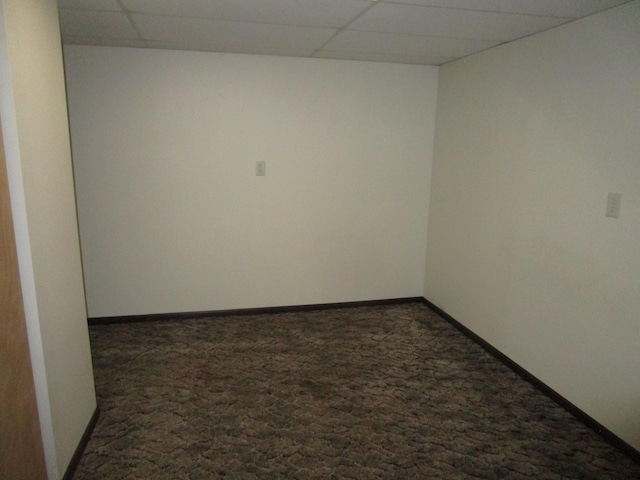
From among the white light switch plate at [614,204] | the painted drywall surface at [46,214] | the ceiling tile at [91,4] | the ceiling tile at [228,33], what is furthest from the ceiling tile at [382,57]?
the painted drywall surface at [46,214]

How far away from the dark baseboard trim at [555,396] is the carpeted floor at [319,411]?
39 millimetres

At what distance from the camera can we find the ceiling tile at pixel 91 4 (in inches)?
81.1

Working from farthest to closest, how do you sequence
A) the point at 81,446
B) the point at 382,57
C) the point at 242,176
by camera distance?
the point at 242,176 → the point at 382,57 → the point at 81,446

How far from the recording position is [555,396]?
2.48m

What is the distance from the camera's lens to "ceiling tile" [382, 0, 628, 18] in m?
1.96

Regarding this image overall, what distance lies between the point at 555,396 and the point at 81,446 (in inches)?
105

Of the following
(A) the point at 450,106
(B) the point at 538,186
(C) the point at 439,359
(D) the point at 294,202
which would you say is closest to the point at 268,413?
(C) the point at 439,359

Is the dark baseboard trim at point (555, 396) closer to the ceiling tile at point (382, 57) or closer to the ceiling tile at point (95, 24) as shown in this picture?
the ceiling tile at point (382, 57)

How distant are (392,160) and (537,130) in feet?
4.50

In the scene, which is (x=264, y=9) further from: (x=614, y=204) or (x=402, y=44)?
(x=614, y=204)

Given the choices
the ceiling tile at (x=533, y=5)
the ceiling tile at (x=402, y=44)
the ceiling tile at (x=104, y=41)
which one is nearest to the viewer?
the ceiling tile at (x=533, y=5)

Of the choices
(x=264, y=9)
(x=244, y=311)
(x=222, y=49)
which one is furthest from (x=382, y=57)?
(x=244, y=311)

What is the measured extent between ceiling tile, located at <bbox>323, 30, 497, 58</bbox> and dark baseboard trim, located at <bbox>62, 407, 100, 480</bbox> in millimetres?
2702

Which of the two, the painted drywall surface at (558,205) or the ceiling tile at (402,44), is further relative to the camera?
the ceiling tile at (402,44)
